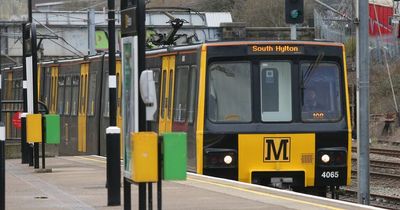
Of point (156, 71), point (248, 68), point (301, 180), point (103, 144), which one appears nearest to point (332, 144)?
point (301, 180)

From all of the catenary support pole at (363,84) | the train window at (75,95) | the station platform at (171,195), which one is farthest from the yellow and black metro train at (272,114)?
the train window at (75,95)

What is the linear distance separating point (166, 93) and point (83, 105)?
6684 millimetres

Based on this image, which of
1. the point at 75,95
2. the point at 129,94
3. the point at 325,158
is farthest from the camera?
the point at 75,95

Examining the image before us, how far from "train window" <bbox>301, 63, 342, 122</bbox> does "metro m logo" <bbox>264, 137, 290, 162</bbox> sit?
573 mm

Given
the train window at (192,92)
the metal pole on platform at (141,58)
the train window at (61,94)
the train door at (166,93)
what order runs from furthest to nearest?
1. the train window at (61,94)
2. the train door at (166,93)
3. the train window at (192,92)
4. the metal pole on platform at (141,58)

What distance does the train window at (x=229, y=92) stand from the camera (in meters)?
14.4

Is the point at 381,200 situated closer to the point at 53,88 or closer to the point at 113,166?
the point at 113,166

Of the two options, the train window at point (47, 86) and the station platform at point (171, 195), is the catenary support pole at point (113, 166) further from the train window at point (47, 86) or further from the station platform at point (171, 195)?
the train window at point (47, 86)

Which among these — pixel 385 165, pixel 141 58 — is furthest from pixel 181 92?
pixel 385 165

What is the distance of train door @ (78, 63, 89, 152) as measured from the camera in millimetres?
22609

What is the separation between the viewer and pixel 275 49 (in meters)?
14.5

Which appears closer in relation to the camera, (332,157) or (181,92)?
(332,157)

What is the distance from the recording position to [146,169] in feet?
27.0

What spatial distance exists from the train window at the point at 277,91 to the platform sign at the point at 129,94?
5439 millimetres
